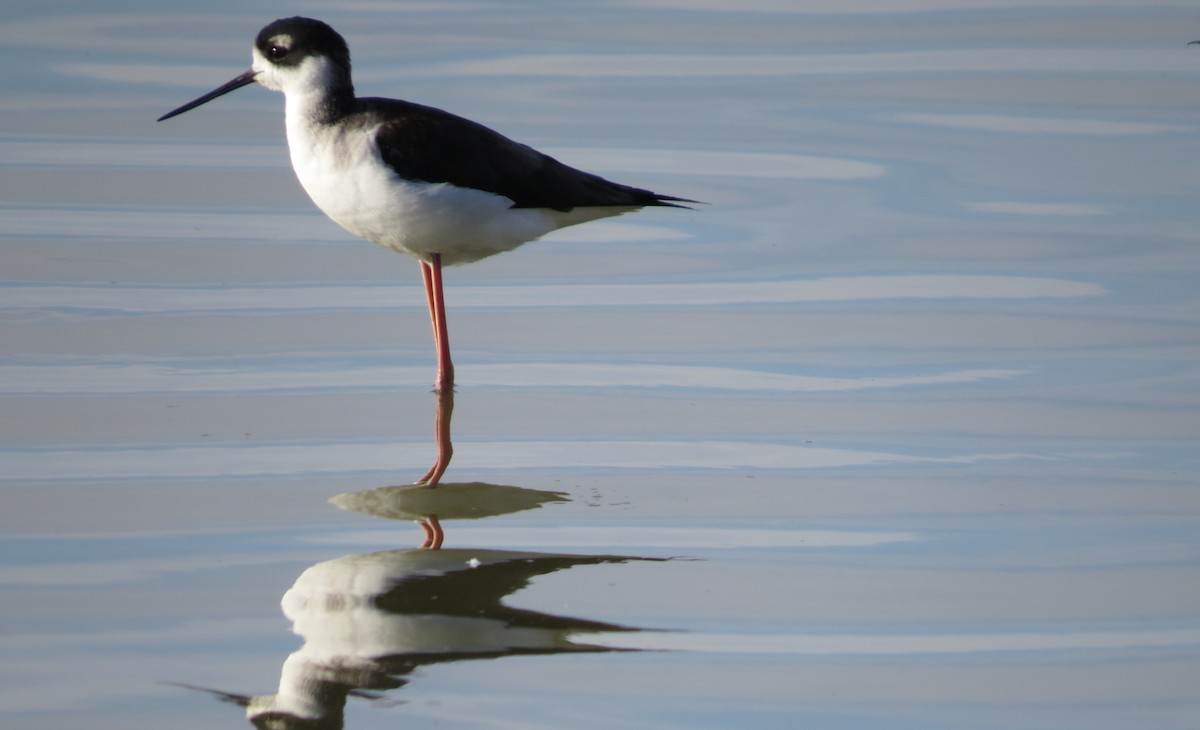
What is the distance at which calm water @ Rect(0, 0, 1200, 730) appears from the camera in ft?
15.2

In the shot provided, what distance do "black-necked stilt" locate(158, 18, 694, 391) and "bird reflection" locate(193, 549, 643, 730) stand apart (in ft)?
6.13

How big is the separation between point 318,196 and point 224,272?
62.5 inches

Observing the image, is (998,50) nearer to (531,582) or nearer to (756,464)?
(756,464)

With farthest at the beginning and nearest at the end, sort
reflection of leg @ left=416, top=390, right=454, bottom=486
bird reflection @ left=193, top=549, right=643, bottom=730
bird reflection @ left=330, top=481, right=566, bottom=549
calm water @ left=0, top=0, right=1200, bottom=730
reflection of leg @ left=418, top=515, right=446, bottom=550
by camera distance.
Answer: reflection of leg @ left=416, top=390, right=454, bottom=486, bird reflection @ left=330, top=481, right=566, bottom=549, reflection of leg @ left=418, top=515, right=446, bottom=550, calm water @ left=0, top=0, right=1200, bottom=730, bird reflection @ left=193, top=549, right=643, bottom=730

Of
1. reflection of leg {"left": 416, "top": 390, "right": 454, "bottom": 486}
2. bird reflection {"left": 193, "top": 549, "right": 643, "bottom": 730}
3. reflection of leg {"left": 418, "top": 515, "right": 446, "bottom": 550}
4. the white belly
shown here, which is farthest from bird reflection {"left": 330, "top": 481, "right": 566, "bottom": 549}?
the white belly

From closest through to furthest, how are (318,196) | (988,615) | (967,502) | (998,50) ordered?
(988,615), (967,502), (318,196), (998,50)

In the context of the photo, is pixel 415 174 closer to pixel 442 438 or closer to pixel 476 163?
pixel 476 163

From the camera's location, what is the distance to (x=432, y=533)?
555 cm

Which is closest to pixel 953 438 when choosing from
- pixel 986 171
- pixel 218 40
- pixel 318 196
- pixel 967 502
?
pixel 967 502

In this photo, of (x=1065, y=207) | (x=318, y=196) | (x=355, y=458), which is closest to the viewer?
(x=355, y=458)

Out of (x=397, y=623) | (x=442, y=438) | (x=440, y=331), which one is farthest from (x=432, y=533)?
(x=440, y=331)

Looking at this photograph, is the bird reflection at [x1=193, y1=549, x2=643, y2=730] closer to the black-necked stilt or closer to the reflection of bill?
the reflection of bill

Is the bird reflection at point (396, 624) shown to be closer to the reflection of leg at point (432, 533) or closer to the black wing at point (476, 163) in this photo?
the reflection of leg at point (432, 533)

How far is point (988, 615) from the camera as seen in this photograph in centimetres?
498
